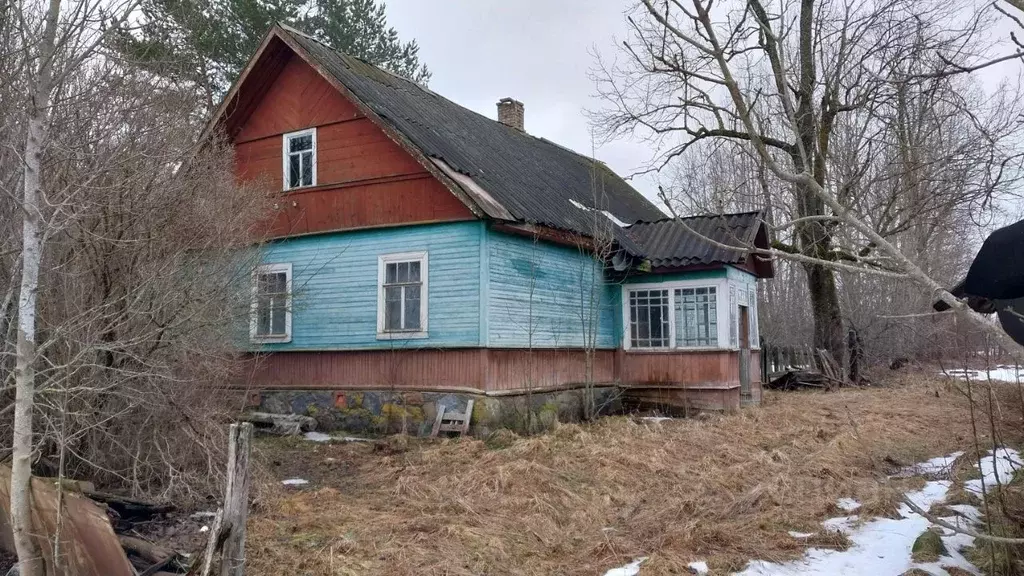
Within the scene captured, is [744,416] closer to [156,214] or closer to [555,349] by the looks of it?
[555,349]

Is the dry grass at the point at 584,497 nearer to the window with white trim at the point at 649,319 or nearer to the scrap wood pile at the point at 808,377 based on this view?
the window with white trim at the point at 649,319

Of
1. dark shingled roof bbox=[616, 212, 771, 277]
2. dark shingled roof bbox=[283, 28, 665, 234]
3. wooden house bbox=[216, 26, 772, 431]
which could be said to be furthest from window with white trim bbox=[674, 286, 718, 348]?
dark shingled roof bbox=[283, 28, 665, 234]

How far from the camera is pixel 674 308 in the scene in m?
13.8

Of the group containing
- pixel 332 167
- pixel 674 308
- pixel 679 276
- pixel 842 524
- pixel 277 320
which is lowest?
pixel 842 524

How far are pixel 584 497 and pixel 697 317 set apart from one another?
272 inches

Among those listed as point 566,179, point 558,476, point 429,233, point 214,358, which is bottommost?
point 558,476

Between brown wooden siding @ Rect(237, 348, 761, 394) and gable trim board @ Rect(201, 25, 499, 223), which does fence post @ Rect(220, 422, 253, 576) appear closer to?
brown wooden siding @ Rect(237, 348, 761, 394)

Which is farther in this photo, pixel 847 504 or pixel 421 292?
pixel 421 292

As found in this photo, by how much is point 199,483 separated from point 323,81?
783cm

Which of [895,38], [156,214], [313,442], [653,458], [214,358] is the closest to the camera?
[895,38]

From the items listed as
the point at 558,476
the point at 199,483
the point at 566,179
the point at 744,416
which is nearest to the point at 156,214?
the point at 199,483

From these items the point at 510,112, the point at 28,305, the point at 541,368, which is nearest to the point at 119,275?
the point at 28,305

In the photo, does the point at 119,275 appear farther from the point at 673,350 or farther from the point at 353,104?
the point at 673,350

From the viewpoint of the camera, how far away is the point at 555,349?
41.5ft
